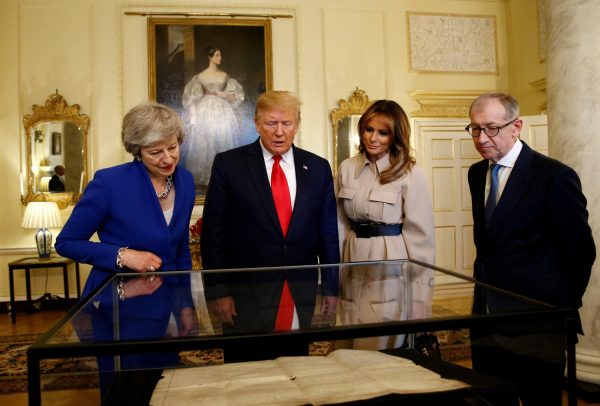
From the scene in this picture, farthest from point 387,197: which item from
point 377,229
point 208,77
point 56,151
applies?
point 56,151

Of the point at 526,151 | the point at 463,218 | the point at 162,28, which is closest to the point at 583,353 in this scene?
the point at 526,151

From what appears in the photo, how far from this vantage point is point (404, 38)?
8.53m

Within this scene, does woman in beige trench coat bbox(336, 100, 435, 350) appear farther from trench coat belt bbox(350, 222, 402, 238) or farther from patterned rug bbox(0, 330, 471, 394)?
patterned rug bbox(0, 330, 471, 394)

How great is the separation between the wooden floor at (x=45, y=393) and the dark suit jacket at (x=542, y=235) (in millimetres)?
1447

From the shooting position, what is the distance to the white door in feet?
27.7

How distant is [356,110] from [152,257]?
6.38m

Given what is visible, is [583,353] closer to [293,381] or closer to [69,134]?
[293,381]

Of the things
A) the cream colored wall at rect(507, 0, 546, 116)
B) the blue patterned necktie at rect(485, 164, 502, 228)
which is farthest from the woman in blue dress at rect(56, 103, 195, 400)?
the cream colored wall at rect(507, 0, 546, 116)

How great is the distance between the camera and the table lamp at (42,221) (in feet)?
23.7

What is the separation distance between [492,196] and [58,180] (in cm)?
674

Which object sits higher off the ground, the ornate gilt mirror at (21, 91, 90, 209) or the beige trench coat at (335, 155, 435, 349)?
the ornate gilt mirror at (21, 91, 90, 209)

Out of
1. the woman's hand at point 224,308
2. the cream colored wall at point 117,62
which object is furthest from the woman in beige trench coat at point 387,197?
the cream colored wall at point 117,62

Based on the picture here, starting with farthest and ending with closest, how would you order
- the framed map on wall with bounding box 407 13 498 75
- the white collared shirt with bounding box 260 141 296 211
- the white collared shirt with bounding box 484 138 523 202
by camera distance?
the framed map on wall with bounding box 407 13 498 75 → the white collared shirt with bounding box 260 141 296 211 → the white collared shirt with bounding box 484 138 523 202

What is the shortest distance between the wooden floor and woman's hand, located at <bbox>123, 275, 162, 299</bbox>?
359mm
